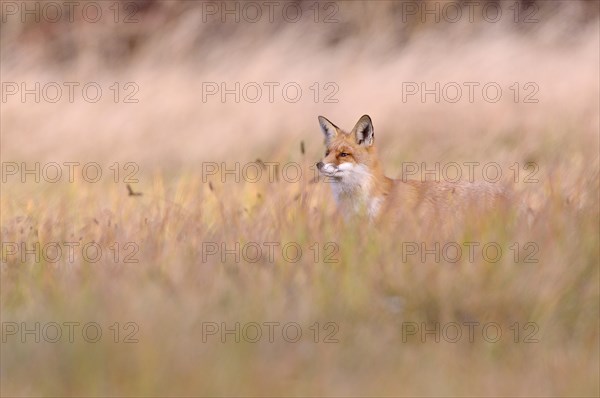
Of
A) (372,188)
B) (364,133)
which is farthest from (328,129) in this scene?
(372,188)

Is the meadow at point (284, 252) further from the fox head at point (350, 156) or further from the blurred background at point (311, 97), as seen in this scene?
the fox head at point (350, 156)

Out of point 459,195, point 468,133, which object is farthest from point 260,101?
point 459,195

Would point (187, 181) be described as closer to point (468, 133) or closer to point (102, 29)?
point (468, 133)

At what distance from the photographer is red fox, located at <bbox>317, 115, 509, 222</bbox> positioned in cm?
651

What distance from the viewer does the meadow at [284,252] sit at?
4.39m

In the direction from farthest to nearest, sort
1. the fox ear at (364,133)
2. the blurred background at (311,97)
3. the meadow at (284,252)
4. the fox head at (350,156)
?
1. the blurred background at (311,97)
2. the fox ear at (364,133)
3. the fox head at (350,156)
4. the meadow at (284,252)

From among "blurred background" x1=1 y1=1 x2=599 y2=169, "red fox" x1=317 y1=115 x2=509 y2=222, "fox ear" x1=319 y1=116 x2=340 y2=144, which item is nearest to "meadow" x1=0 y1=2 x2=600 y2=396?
"blurred background" x1=1 y1=1 x2=599 y2=169

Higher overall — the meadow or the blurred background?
the blurred background

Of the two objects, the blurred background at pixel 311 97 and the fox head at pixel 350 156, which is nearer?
the fox head at pixel 350 156

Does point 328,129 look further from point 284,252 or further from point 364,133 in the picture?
point 284,252

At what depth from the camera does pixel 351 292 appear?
4988 millimetres

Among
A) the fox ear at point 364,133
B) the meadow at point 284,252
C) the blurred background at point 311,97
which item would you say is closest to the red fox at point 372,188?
the fox ear at point 364,133

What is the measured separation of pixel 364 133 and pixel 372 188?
1.18ft

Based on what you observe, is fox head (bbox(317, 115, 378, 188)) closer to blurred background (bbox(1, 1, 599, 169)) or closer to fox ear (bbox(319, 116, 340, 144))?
fox ear (bbox(319, 116, 340, 144))
